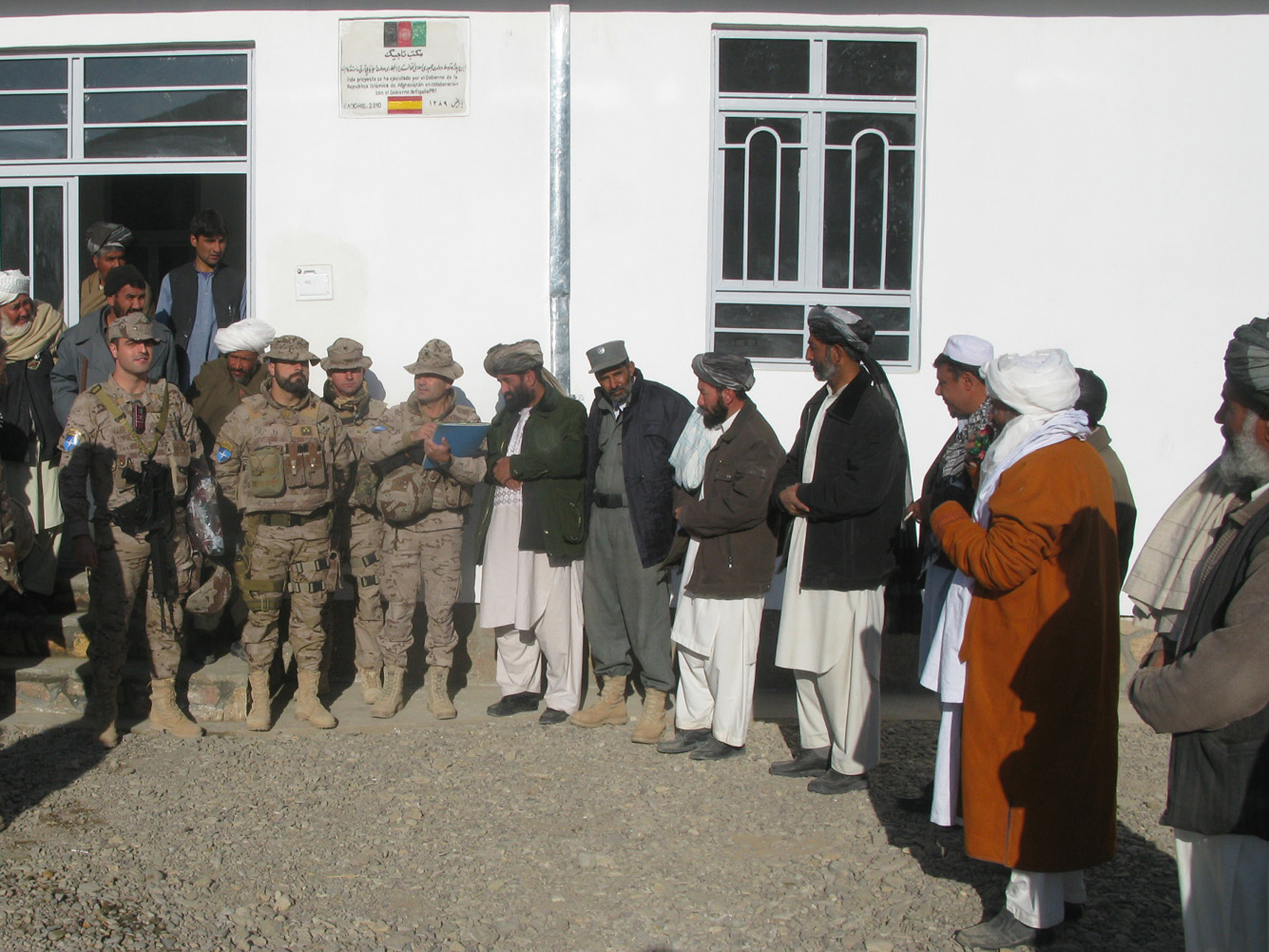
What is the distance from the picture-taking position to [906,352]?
22.5ft

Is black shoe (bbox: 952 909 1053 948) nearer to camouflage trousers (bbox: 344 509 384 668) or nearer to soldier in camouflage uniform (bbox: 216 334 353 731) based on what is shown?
soldier in camouflage uniform (bbox: 216 334 353 731)

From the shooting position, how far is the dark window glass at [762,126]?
6797mm

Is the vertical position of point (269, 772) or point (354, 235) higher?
point (354, 235)

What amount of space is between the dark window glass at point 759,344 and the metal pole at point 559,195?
3.06 ft

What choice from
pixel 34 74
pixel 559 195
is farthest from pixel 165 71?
pixel 559 195

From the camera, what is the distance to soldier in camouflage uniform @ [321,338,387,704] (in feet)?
19.9

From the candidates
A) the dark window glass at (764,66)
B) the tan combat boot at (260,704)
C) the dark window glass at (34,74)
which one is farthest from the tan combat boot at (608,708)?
the dark window glass at (34,74)

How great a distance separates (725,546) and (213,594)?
257cm

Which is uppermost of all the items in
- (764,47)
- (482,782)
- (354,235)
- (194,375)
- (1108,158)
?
(764,47)

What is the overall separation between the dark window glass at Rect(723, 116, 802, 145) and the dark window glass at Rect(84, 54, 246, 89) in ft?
9.57

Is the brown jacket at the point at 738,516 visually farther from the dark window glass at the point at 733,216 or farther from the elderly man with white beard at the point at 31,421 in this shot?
the elderly man with white beard at the point at 31,421

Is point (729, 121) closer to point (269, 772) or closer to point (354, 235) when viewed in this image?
point (354, 235)

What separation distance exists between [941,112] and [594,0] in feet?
6.91

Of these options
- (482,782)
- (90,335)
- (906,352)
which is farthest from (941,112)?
(90,335)
